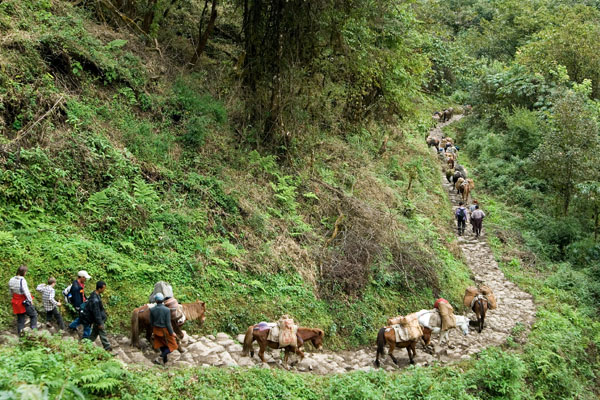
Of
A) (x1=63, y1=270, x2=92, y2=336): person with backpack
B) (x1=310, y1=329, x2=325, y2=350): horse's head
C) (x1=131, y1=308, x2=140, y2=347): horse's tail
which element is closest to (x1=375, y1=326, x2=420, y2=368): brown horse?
(x1=310, y1=329, x2=325, y2=350): horse's head

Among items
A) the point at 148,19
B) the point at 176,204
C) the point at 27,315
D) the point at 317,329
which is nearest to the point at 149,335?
the point at 27,315

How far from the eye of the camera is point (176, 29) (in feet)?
60.6

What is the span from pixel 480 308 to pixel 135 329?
8.91 meters

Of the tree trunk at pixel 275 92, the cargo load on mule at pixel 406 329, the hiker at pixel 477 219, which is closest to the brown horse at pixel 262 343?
the cargo load on mule at pixel 406 329

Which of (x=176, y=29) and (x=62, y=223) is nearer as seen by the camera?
(x=62, y=223)

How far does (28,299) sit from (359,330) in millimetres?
7180

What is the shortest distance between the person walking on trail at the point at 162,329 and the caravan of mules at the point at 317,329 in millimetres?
412

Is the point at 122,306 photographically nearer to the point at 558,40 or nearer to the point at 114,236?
the point at 114,236

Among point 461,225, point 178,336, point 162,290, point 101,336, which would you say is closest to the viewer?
point 101,336

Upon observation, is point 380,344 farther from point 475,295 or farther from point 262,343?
point 475,295

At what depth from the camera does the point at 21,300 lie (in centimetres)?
766

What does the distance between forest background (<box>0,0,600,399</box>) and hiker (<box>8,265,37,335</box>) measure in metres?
0.39

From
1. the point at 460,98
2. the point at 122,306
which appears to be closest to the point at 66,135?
the point at 122,306

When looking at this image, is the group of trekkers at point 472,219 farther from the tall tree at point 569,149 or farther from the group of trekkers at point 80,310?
the group of trekkers at point 80,310
